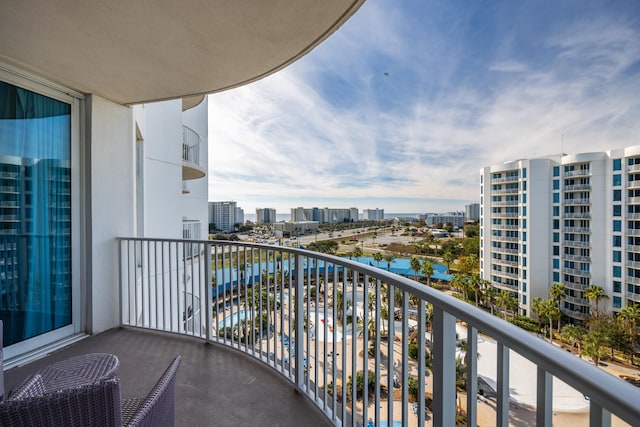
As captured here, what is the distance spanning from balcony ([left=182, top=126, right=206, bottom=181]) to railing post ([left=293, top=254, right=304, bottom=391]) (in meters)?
6.46

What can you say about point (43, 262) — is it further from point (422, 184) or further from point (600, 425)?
point (422, 184)

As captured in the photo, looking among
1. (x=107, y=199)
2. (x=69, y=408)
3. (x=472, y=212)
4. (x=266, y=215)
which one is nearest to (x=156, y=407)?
(x=69, y=408)

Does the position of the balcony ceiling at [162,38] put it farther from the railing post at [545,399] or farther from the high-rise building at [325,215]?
the high-rise building at [325,215]

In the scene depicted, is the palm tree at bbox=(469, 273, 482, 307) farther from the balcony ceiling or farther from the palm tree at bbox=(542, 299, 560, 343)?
the balcony ceiling

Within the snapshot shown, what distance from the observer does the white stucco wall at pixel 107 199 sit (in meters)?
3.20

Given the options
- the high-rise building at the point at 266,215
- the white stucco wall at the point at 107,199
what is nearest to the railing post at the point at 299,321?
the white stucco wall at the point at 107,199

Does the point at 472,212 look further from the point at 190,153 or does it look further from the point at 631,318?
the point at 190,153

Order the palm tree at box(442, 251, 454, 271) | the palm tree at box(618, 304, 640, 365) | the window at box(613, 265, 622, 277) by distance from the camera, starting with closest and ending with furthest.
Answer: the window at box(613, 265, 622, 277) < the palm tree at box(618, 304, 640, 365) < the palm tree at box(442, 251, 454, 271)

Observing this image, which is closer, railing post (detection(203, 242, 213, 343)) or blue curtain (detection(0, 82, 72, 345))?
blue curtain (detection(0, 82, 72, 345))

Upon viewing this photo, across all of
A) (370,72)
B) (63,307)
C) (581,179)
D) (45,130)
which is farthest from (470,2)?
(63,307)

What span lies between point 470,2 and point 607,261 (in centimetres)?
1244

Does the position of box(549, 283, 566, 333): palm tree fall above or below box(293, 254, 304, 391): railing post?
below

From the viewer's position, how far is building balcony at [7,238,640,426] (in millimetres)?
625

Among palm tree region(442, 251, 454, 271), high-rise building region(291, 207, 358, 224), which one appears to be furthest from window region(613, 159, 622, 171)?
high-rise building region(291, 207, 358, 224)
